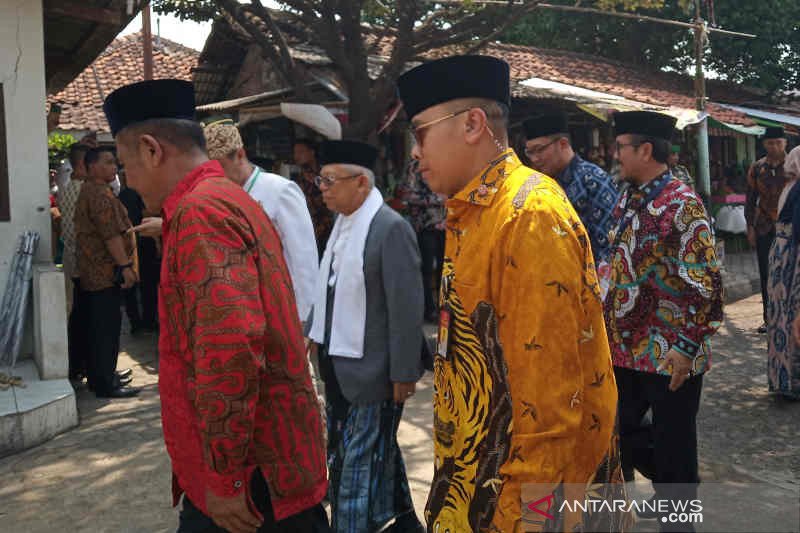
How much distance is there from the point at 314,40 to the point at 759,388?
7890 mm

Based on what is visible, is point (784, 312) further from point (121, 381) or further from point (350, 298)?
point (121, 381)

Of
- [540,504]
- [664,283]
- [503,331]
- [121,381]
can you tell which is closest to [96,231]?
[121,381]

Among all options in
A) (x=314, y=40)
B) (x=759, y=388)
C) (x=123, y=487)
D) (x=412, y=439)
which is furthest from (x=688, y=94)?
(x=123, y=487)

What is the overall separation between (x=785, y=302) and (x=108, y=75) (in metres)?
20.8

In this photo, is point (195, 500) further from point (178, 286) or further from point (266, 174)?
point (266, 174)

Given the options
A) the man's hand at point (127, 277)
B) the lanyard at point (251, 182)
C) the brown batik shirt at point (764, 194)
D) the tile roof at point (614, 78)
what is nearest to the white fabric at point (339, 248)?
the lanyard at point (251, 182)

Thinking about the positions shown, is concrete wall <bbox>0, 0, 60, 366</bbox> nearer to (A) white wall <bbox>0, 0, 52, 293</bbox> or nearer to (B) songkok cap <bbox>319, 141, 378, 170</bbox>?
(A) white wall <bbox>0, 0, 52, 293</bbox>

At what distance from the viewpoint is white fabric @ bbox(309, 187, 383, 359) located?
359 cm

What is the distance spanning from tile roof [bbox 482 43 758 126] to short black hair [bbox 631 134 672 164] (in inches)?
473

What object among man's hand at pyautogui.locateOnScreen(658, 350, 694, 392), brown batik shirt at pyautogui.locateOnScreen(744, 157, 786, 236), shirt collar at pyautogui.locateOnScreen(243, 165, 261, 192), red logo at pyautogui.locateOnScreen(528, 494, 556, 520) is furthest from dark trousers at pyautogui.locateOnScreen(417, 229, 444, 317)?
red logo at pyautogui.locateOnScreen(528, 494, 556, 520)

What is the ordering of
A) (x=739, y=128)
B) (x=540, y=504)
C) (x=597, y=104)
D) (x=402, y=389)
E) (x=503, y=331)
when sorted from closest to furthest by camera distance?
(x=540, y=504) < (x=503, y=331) < (x=402, y=389) < (x=597, y=104) < (x=739, y=128)

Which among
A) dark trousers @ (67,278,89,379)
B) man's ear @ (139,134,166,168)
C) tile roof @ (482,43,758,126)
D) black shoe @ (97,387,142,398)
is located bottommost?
black shoe @ (97,387,142,398)

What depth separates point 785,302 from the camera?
19.8ft

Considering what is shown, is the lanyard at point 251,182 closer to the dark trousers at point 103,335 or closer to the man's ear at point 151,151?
the man's ear at point 151,151
